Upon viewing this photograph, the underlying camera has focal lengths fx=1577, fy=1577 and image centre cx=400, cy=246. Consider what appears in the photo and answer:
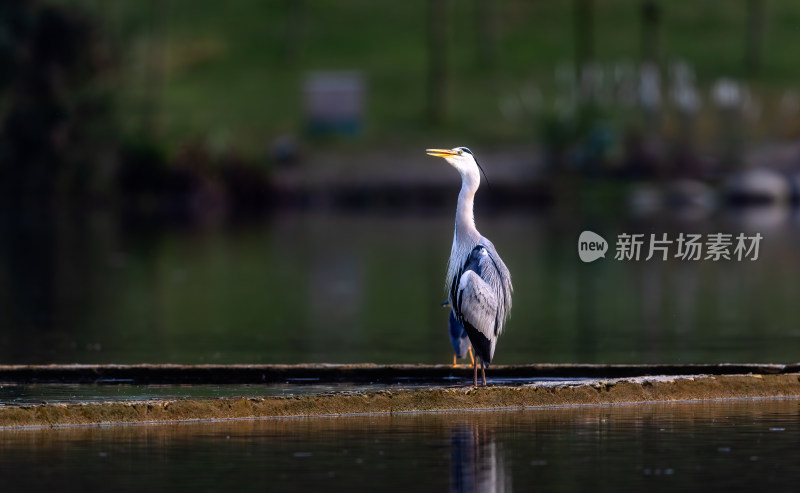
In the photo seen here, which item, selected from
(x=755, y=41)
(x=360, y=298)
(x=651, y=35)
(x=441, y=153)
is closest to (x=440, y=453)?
(x=441, y=153)

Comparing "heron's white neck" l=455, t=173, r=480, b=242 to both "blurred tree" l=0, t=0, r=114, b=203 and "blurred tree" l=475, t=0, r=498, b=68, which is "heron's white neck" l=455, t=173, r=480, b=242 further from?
"blurred tree" l=475, t=0, r=498, b=68

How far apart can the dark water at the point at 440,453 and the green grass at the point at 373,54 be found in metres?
78.7

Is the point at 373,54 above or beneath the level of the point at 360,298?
above

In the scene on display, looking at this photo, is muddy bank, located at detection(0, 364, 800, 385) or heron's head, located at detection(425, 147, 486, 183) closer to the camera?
heron's head, located at detection(425, 147, 486, 183)

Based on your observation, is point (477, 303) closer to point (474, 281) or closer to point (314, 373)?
point (474, 281)

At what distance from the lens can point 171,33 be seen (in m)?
129

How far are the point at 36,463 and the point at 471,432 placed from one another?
4.34m

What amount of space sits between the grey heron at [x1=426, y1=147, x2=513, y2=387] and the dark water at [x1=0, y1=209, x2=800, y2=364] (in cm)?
552

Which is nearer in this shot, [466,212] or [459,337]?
[466,212]

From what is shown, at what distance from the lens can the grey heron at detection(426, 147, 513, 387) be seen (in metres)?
17.8

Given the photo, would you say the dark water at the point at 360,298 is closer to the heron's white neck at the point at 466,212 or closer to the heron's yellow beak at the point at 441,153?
the heron's white neck at the point at 466,212

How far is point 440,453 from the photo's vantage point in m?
14.8

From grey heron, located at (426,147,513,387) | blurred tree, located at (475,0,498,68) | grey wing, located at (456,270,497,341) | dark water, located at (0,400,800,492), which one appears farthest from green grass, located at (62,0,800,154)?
dark water, located at (0,400,800,492)

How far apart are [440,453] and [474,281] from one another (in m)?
3.40
